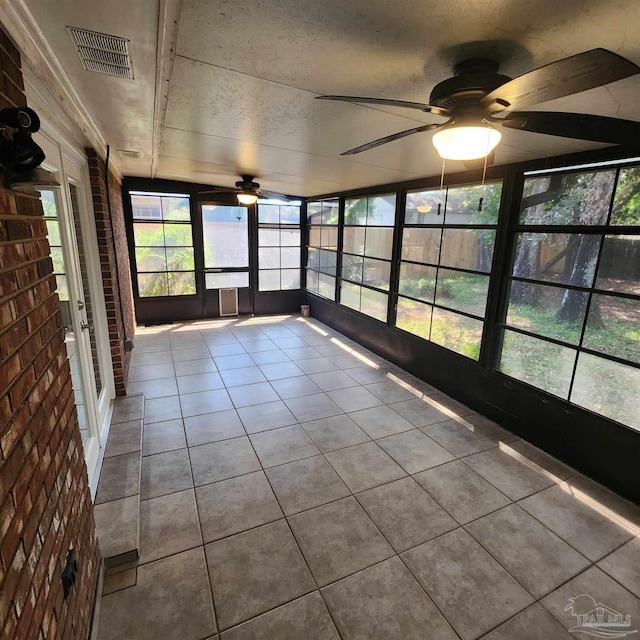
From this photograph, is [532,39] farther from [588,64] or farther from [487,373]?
[487,373]

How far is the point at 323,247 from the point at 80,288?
174 inches

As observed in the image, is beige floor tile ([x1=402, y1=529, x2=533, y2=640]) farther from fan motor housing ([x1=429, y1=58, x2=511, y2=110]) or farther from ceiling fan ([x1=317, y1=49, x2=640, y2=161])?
fan motor housing ([x1=429, y1=58, x2=511, y2=110])

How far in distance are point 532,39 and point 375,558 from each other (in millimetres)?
2443

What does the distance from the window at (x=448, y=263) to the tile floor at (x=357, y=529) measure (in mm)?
850

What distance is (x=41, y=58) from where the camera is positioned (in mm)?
1441

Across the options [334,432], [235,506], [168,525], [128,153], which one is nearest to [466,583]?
[235,506]

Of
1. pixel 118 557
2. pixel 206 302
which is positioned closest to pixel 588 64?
pixel 118 557

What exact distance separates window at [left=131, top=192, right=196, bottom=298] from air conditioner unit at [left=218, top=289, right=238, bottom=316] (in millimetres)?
603

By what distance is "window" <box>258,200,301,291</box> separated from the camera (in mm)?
6758

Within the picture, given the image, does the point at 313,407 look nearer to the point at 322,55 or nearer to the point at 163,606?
the point at 163,606

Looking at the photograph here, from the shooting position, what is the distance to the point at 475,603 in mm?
1726

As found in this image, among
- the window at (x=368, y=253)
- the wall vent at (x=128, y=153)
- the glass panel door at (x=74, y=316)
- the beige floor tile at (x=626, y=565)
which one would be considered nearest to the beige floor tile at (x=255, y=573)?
the glass panel door at (x=74, y=316)

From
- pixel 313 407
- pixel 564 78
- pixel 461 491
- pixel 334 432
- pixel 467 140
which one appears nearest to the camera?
pixel 564 78

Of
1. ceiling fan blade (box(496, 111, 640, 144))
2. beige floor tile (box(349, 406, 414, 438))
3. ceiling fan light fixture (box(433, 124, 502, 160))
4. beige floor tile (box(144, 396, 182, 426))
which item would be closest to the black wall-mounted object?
ceiling fan light fixture (box(433, 124, 502, 160))
